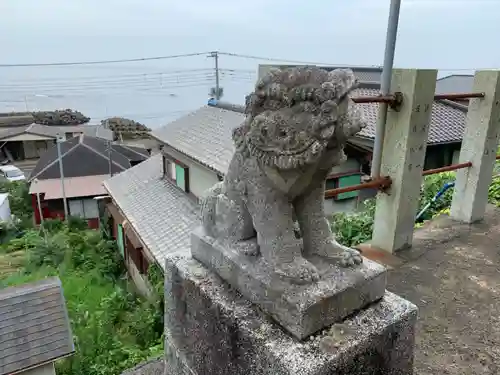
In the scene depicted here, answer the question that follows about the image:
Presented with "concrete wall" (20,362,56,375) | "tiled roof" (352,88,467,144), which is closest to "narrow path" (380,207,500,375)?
"tiled roof" (352,88,467,144)

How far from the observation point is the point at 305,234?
1.56 m

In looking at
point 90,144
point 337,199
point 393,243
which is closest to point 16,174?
point 90,144

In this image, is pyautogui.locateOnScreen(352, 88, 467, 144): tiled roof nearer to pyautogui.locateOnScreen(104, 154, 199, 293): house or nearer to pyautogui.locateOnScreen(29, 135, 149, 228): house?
pyautogui.locateOnScreen(104, 154, 199, 293): house

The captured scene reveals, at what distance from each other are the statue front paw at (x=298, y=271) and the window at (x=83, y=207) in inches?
596

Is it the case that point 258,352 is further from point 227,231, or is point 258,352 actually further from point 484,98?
point 484,98

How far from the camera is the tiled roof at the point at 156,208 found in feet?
24.1

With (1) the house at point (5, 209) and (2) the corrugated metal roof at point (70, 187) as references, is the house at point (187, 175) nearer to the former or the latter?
(2) the corrugated metal roof at point (70, 187)

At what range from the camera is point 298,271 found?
54.9 inches

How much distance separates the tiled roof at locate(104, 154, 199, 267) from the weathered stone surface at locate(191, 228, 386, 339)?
4661 millimetres

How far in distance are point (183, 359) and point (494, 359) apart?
59.5 inches

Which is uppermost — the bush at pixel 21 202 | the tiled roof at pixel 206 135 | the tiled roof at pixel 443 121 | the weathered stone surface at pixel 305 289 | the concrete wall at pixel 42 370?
the weathered stone surface at pixel 305 289

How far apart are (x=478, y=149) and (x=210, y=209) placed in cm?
256

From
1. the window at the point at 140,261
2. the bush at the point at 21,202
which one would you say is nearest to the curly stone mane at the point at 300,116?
the window at the point at 140,261

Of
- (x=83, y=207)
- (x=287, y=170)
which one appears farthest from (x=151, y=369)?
(x=83, y=207)
